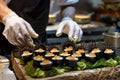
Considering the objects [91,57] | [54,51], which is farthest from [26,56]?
[91,57]

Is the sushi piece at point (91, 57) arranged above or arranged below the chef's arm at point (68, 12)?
below

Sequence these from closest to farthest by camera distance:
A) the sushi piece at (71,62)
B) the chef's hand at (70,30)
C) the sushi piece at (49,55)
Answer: the sushi piece at (71,62) < the sushi piece at (49,55) < the chef's hand at (70,30)

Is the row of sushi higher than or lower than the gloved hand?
lower

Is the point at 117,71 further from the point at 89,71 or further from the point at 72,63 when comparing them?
the point at 72,63

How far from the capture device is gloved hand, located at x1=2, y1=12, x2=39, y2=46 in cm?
178

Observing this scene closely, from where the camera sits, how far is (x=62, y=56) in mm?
1734

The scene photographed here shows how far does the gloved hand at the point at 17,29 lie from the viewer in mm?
1778

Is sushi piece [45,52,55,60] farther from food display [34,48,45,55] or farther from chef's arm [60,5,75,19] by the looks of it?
chef's arm [60,5,75,19]

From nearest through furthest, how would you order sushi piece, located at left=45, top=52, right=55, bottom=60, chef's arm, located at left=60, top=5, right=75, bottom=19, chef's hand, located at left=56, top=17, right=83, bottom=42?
sushi piece, located at left=45, top=52, right=55, bottom=60 → chef's hand, located at left=56, top=17, right=83, bottom=42 → chef's arm, located at left=60, top=5, right=75, bottom=19

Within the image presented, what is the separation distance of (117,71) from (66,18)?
2.98ft

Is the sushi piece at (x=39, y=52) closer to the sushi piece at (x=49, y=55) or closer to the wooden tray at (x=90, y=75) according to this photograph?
the sushi piece at (x=49, y=55)

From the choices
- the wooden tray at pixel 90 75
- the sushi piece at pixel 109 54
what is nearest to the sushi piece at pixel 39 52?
the wooden tray at pixel 90 75

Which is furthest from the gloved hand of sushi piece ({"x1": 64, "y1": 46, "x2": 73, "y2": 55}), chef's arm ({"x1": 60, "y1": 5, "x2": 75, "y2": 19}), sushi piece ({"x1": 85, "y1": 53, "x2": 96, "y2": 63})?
chef's arm ({"x1": 60, "y1": 5, "x2": 75, "y2": 19})

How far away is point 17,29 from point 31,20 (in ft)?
1.71
